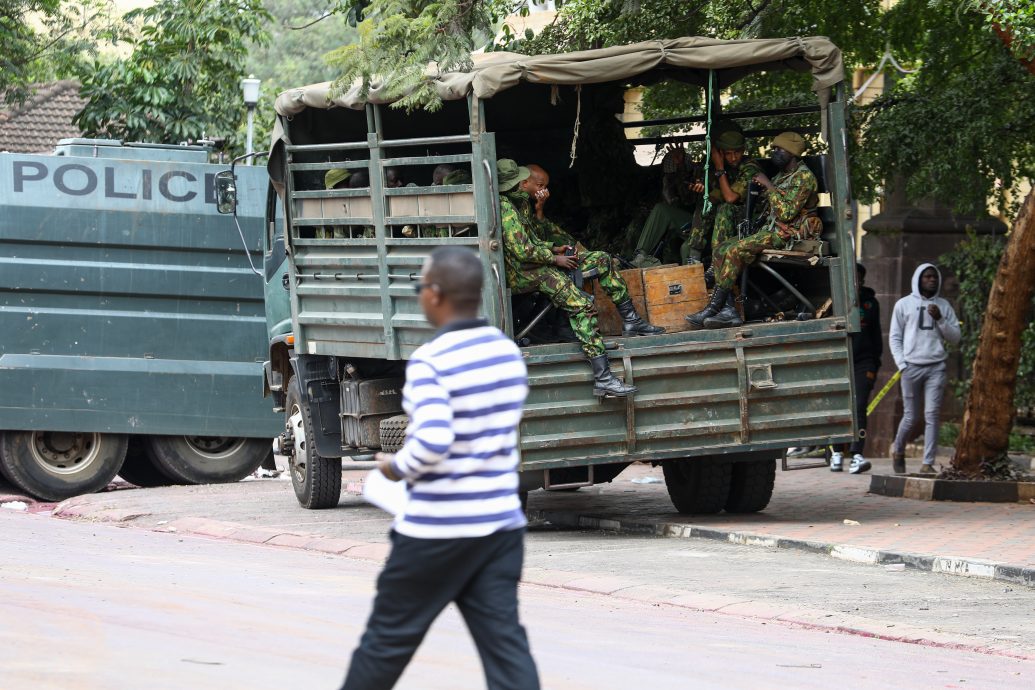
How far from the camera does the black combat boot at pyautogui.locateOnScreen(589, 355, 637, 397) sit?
10.5 m

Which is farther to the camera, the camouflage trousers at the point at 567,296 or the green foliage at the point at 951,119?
the green foliage at the point at 951,119

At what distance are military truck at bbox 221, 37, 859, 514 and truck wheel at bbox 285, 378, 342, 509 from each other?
23 mm

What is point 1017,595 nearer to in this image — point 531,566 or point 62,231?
point 531,566

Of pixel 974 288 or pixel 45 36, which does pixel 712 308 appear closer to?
pixel 974 288

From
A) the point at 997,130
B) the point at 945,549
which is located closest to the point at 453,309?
the point at 945,549

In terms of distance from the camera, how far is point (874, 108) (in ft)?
48.4

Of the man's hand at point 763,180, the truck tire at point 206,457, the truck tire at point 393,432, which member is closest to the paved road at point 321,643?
the truck tire at point 393,432

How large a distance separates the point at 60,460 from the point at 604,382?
19.3ft

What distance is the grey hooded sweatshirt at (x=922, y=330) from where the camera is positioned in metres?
14.7

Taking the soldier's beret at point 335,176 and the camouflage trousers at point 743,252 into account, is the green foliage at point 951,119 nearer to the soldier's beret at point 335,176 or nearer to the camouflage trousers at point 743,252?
the camouflage trousers at point 743,252

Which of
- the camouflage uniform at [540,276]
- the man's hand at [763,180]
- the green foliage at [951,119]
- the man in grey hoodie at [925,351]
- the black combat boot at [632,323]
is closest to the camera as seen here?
the camouflage uniform at [540,276]

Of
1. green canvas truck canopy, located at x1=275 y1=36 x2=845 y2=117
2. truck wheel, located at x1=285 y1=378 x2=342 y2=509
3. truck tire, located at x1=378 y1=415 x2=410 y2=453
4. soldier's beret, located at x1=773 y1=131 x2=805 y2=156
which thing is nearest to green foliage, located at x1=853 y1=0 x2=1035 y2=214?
soldier's beret, located at x1=773 y1=131 x2=805 y2=156

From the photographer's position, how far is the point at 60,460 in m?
14.4

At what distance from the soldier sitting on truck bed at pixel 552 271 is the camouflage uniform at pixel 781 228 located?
65 cm
